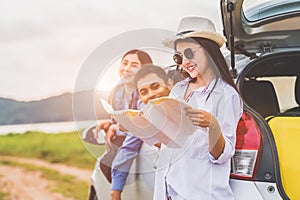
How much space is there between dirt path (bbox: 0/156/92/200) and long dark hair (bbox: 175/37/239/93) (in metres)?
0.57

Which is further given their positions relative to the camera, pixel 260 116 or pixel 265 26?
pixel 265 26

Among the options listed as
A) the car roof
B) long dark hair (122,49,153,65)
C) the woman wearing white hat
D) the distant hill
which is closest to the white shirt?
the woman wearing white hat

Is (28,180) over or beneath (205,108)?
beneath

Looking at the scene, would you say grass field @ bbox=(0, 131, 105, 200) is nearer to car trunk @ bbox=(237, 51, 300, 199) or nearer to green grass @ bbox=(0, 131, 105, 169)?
green grass @ bbox=(0, 131, 105, 169)

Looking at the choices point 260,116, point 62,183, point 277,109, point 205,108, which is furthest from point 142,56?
Answer: point 277,109

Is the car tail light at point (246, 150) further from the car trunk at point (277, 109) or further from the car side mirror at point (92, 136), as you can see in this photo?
the car side mirror at point (92, 136)

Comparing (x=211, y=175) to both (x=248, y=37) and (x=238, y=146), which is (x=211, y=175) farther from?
(x=248, y=37)

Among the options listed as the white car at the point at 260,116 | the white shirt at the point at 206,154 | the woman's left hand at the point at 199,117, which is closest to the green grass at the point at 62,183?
the white car at the point at 260,116

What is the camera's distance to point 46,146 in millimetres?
1447

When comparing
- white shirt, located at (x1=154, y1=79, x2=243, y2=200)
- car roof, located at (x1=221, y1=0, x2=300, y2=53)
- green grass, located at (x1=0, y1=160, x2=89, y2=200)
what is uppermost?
car roof, located at (x1=221, y1=0, x2=300, y2=53)

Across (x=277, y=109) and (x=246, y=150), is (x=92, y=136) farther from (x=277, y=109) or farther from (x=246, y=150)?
(x=277, y=109)

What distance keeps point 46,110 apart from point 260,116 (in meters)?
0.67

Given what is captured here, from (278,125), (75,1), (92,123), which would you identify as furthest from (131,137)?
(75,1)

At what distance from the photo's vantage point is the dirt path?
1534 millimetres
